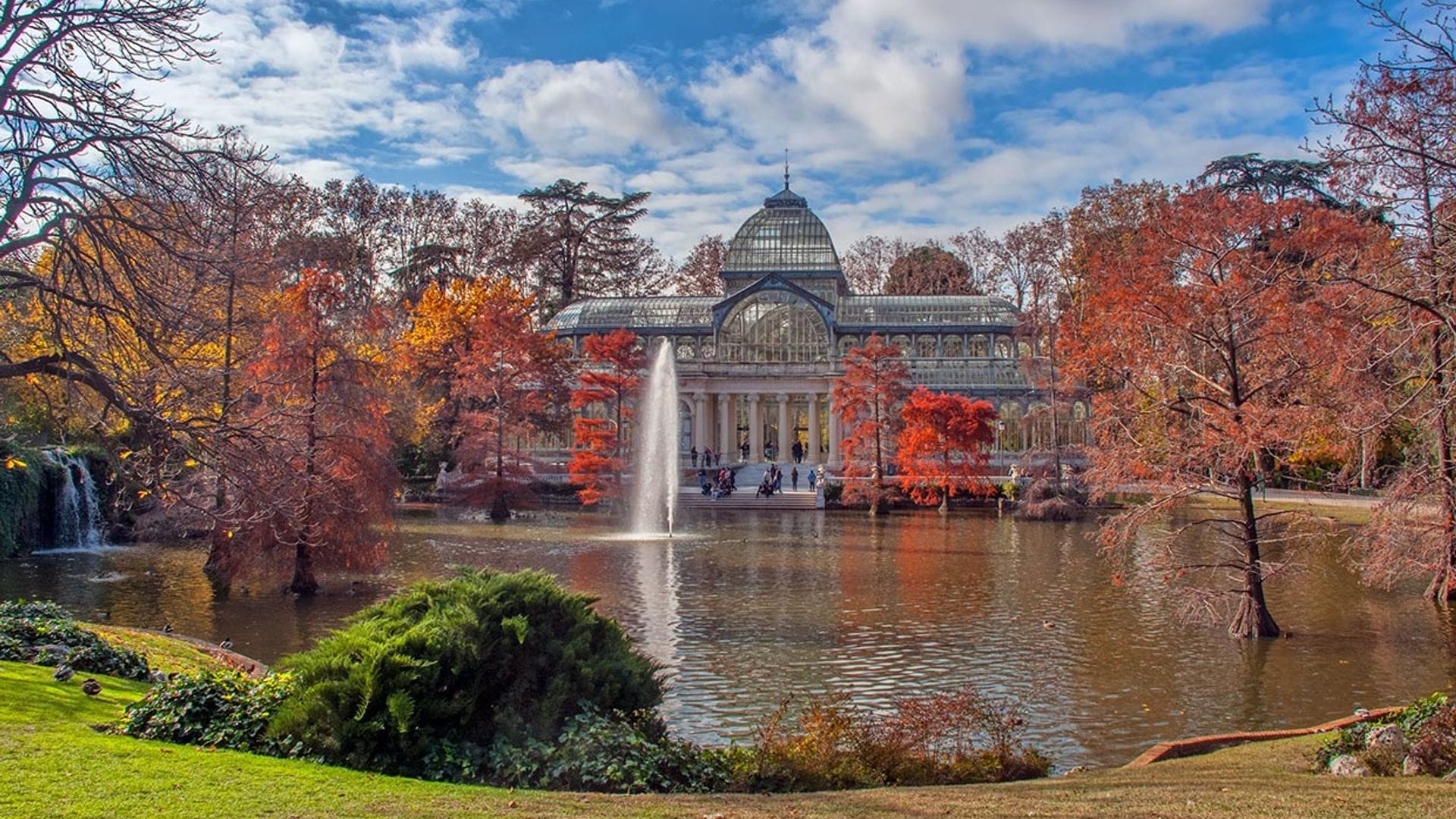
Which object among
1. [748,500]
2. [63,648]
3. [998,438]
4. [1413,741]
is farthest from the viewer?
[998,438]

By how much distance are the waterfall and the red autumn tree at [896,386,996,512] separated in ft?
90.2

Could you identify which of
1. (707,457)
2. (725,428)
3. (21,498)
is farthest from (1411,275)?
(725,428)

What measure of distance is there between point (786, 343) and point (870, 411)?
17.6m

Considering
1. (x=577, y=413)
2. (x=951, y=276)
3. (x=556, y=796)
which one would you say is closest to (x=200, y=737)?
(x=556, y=796)

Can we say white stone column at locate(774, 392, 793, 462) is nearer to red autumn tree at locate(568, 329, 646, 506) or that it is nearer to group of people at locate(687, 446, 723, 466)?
group of people at locate(687, 446, 723, 466)

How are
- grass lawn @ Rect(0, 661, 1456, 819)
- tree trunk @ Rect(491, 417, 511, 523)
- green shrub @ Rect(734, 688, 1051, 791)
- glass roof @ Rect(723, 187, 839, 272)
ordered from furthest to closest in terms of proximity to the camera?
glass roof @ Rect(723, 187, 839, 272) < tree trunk @ Rect(491, 417, 511, 523) < green shrub @ Rect(734, 688, 1051, 791) < grass lawn @ Rect(0, 661, 1456, 819)

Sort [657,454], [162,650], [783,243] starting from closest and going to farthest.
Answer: [162,650]
[657,454]
[783,243]

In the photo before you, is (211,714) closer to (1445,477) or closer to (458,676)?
(458,676)

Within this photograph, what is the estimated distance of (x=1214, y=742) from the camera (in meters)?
10.7

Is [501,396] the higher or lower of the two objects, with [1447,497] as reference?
higher

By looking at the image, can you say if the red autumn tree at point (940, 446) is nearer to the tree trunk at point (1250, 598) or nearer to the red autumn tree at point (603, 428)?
the red autumn tree at point (603, 428)

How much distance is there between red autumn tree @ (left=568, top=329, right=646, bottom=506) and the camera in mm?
40500

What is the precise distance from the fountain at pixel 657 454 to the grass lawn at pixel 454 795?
26.1 m

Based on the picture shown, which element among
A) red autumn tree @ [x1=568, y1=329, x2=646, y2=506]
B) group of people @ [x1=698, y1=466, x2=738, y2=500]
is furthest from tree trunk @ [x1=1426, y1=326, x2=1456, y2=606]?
group of people @ [x1=698, y1=466, x2=738, y2=500]
